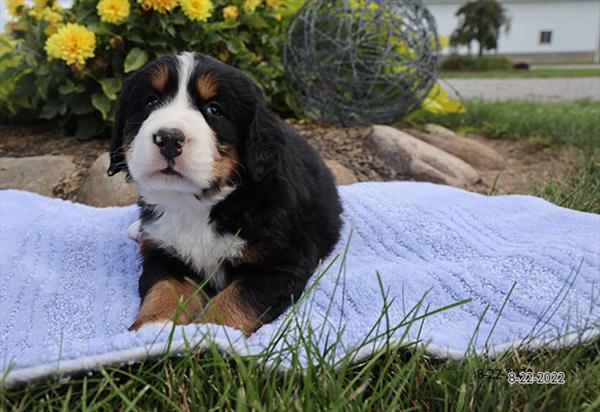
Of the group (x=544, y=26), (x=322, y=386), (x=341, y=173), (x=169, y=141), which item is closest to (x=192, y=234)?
(x=169, y=141)

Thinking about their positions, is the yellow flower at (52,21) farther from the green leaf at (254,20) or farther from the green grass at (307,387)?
the green grass at (307,387)

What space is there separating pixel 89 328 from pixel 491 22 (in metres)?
32.4

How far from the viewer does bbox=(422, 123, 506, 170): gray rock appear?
15.8 ft

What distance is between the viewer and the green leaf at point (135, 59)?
401 cm

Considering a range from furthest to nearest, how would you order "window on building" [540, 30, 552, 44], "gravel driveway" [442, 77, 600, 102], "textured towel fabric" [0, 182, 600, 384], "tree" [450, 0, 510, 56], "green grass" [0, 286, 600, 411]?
"window on building" [540, 30, 552, 44] < "tree" [450, 0, 510, 56] < "gravel driveway" [442, 77, 600, 102] < "textured towel fabric" [0, 182, 600, 384] < "green grass" [0, 286, 600, 411]

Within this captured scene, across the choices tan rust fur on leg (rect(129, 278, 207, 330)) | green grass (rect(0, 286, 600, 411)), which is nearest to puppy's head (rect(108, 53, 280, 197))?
tan rust fur on leg (rect(129, 278, 207, 330))

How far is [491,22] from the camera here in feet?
101

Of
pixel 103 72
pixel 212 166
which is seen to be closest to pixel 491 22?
pixel 103 72

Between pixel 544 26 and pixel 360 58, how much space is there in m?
39.6

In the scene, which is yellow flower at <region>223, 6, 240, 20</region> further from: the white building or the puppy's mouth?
the white building

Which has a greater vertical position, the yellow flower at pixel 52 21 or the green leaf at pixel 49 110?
the yellow flower at pixel 52 21

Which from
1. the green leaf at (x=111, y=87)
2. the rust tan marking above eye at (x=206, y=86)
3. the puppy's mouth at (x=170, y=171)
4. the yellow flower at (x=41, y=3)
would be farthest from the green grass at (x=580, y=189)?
the yellow flower at (x=41, y=3)

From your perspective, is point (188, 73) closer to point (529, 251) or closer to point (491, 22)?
point (529, 251)

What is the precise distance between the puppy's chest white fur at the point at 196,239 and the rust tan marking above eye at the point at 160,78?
451 mm
